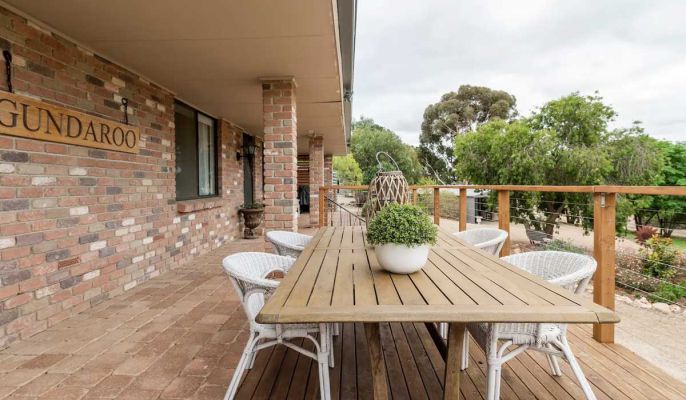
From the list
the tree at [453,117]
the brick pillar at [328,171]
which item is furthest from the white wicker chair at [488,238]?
the tree at [453,117]

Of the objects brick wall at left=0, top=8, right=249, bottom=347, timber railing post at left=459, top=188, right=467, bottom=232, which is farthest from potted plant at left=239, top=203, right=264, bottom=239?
timber railing post at left=459, top=188, right=467, bottom=232

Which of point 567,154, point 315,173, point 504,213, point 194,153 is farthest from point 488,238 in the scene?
point 567,154

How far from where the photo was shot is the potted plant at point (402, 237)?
1357 millimetres

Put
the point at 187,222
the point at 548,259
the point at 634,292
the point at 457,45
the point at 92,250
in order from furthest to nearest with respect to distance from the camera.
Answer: the point at 457,45 → the point at 634,292 → the point at 187,222 → the point at 92,250 → the point at 548,259

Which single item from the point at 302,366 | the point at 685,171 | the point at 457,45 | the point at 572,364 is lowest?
the point at 302,366

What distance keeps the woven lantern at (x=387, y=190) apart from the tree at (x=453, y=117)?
26382 mm

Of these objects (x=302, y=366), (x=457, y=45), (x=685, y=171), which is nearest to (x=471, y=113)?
(x=457, y=45)

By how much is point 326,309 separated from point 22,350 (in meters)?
2.17

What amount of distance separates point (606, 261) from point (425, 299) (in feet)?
5.40

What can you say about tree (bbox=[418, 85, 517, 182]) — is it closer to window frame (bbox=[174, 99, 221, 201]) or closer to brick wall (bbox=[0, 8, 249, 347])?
window frame (bbox=[174, 99, 221, 201])

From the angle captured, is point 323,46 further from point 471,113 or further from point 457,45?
point 457,45

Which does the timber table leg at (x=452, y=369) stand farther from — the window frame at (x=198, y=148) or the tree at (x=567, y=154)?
the tree at (x=567, y=154)

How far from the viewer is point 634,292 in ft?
21.2

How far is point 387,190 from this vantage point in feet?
6.57
